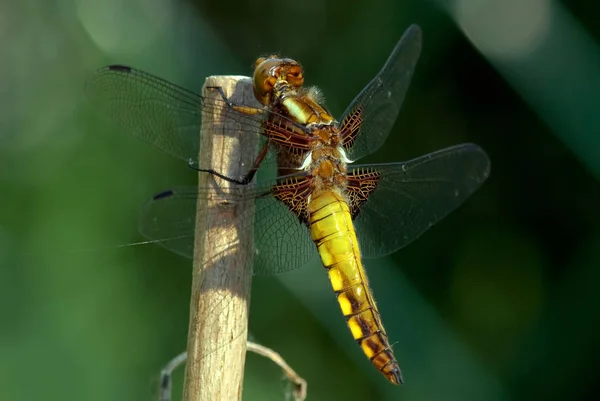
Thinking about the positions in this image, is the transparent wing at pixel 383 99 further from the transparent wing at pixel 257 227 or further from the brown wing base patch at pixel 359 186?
the transparent wing at pixel 257 227

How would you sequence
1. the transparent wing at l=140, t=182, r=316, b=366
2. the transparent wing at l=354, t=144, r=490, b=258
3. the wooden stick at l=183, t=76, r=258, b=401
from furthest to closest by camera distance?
the transparent wing at l=354, t=144, r=490, b=258
the transparent wing at l=140, t=182, r=316, b=366
the wooden stick at l=183, t=76, r=258, b=401

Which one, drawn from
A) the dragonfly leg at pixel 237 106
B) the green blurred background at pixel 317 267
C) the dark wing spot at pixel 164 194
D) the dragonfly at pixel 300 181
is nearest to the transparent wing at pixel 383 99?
the dragonfly at pixel 300 181

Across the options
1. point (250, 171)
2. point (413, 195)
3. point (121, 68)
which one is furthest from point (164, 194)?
point (413, 195)

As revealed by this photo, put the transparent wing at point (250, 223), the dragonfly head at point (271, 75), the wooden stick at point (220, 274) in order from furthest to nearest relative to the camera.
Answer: the dragonfly head at point (271, 75), the transparent wing at point (250, 223), the wooden stick at point (220, 274)

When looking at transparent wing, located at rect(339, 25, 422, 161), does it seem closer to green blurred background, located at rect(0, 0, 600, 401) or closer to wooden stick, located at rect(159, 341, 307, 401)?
wooden stick, located at rect(159, 341, 307, 401)

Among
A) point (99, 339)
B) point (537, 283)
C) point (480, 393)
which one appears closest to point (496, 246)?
point (537, 283)

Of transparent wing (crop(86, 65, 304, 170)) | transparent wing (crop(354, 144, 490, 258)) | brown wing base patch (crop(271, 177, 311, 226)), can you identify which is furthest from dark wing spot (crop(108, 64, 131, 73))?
transparent wing (crop(354, 144, 490, 258))

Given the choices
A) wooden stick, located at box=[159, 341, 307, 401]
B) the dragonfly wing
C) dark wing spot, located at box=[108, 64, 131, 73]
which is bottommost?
wooden stick, located at box=[159, 341, 307, 401]
